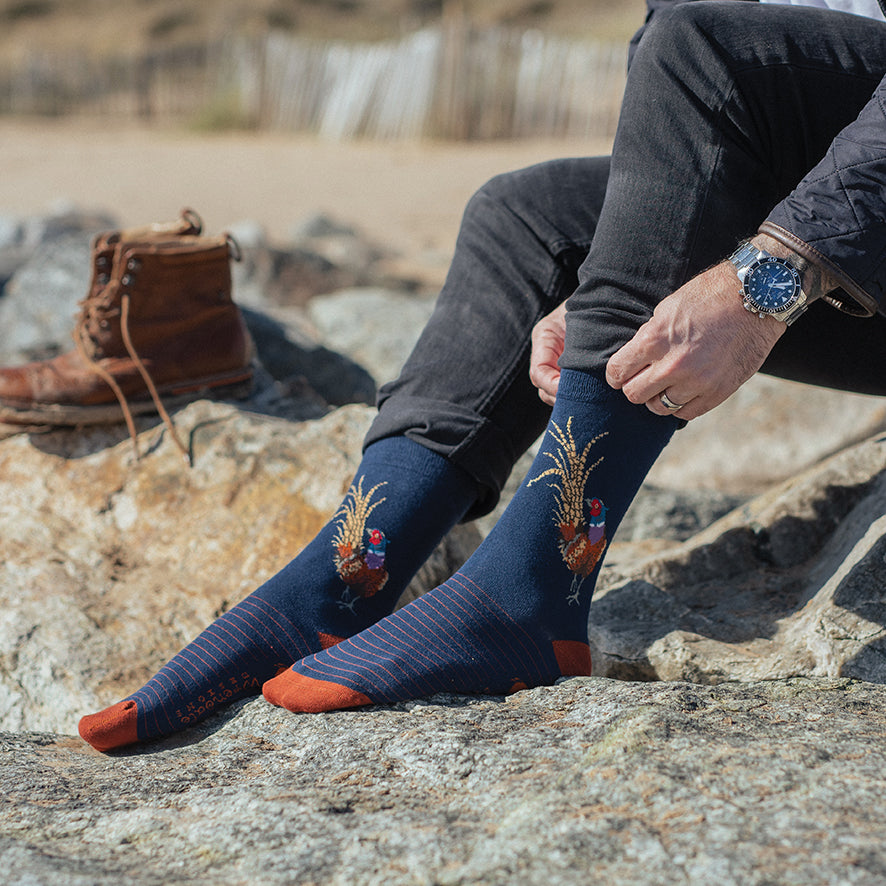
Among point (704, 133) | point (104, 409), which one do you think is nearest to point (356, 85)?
point (104, 409)

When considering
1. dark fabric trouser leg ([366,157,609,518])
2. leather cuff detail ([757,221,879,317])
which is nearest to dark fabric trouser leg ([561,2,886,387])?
leather cuff detail ([757,221,879,317])

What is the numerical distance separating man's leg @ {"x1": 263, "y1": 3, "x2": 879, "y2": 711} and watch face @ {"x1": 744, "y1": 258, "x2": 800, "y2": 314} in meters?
0.11

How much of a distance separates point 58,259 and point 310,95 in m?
9.45

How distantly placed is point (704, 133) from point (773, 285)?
0.82 ft

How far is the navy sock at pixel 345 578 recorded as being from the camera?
140 cm

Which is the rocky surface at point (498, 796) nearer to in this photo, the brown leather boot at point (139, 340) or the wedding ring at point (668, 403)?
the wedding ring at point (668, 403)

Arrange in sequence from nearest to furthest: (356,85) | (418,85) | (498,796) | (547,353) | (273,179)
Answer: (498,796)
(547,353)
(273,179)
(418,85)
(356,85)

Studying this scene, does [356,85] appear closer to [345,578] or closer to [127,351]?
[127,351]

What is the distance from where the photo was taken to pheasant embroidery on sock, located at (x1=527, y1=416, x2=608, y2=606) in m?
1.27

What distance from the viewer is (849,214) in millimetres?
1122

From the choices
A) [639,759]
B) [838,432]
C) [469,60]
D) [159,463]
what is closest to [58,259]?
[159,463]

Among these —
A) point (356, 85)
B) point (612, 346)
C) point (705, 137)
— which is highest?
point (705, 137)

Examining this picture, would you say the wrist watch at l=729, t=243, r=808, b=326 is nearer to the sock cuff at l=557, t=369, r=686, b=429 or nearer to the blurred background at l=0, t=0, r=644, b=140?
the sock cuff at l=557, t=369, r=686, b=429

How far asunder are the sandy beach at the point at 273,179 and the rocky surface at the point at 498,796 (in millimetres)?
4990
